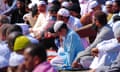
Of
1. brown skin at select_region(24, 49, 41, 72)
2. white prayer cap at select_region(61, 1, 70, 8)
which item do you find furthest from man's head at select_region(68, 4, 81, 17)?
brown skin at select_region(24, 49, 41, 72)

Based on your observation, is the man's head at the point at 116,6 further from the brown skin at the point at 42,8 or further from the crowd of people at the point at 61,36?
the brown skin at the point at 42,8

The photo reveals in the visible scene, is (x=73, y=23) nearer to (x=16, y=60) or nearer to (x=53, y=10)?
(x=53, y=10)

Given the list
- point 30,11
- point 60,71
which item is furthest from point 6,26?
point 30,11

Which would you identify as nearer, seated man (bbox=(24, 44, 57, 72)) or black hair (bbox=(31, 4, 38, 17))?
seated man (bbox=(24, 44, 57, 72))

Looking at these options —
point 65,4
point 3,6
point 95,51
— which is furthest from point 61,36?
point 3,6

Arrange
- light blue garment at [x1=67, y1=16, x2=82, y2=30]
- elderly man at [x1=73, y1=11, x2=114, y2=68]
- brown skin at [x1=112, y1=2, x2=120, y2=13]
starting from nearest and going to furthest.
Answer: elderly man at [x1=73, y1=11, x2=114, y2=68] → light blue garment at [x1=67, y1=16, x2=82, y2=30] → brown skin at [x1=112, y1=2, x2=120, y2=13]

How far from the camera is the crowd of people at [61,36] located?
6.37m

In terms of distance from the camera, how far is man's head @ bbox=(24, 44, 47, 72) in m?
6.12

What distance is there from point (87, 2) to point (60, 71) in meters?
3.46

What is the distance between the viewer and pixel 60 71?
9.76m

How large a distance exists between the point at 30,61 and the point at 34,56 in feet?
0.28

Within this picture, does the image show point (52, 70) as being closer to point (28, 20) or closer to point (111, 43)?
point (111, 43)

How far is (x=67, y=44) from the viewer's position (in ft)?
33.4

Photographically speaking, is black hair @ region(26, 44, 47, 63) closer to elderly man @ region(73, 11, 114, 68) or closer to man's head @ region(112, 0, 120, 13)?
elderly man @ region(73, 11, 114, 68)
